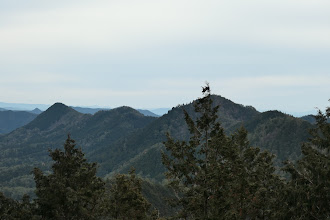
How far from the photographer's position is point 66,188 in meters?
33.6

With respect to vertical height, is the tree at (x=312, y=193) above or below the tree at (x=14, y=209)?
above

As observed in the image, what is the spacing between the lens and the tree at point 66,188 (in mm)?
34062

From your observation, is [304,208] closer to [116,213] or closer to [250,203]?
[250,203]

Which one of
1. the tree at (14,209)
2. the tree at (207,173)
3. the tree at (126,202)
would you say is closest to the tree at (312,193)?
the tree at (207,173)

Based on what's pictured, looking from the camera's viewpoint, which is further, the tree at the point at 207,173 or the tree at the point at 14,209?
the tree at the point at 14,209

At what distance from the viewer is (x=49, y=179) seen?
3519 cm

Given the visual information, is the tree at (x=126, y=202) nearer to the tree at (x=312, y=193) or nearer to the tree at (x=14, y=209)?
the tree at (x=14, y=209)

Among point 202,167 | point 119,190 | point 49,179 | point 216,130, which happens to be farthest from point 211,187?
point 119,190

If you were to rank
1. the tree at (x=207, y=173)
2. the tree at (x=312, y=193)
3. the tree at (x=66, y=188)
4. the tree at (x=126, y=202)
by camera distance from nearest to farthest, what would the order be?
the tree at (x=312, y=193), the tree at (x=207, y=173), the tree at (x=66, y=188), the tree at (x=126, y=202)

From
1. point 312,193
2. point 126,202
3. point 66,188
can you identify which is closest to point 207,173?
point 312,193

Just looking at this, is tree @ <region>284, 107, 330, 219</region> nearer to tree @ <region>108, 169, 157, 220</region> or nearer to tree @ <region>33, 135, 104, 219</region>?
tree @ <region>33, 135, 104, 219</region>

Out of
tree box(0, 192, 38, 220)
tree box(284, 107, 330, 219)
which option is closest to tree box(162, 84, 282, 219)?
tree box(284, 107, 330, 219)

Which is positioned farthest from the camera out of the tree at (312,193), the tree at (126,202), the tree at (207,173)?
the tree at (126,202)

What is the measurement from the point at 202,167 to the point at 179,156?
1.90 meters
